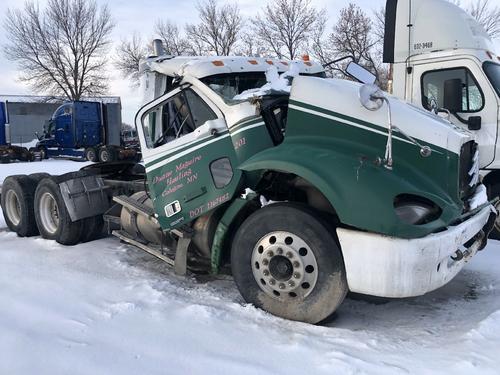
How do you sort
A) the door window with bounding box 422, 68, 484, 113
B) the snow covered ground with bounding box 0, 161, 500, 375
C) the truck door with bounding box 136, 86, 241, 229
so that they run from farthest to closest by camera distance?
the door window with bounding box 422, 68, 484, 113, the truck door with bounding box 136, 86, 241, 229, the snow covered ground with bounding box 0, 161, 500, 375

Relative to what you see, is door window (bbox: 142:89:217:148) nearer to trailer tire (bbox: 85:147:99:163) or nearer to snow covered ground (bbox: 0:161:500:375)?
snow covered ground (bbox: 0:161:500:375)

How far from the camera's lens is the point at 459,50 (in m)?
7.59

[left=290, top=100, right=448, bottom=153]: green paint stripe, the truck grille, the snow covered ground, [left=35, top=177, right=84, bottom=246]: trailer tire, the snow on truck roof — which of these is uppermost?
the snow on truck roof

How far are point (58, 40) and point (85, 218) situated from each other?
4206 centimetres

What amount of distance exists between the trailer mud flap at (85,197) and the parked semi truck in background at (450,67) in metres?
5.02

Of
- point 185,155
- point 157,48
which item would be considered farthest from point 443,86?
point 185,155

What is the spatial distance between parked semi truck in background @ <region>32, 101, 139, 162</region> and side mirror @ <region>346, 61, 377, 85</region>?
67.3 feet

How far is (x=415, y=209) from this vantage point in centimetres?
381

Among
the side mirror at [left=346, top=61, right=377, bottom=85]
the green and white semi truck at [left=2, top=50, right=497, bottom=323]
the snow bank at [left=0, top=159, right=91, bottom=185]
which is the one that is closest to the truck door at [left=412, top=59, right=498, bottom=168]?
the side mirror at [left=346, top=61, right=377, bottom=85]

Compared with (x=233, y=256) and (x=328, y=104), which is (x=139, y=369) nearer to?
(x=233, y=256)

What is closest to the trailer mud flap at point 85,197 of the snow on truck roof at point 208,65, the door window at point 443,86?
the snow on truck roof at point 208,65

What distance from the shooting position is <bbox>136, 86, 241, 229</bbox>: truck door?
14.9 feet

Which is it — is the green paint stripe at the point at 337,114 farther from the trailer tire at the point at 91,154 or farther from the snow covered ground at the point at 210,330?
the trailer tire at the point at 91,154

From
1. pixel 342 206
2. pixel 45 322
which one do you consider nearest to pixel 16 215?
pixel 45 322
